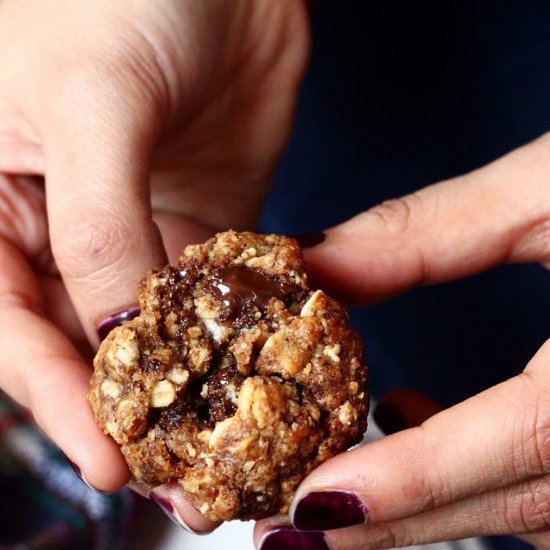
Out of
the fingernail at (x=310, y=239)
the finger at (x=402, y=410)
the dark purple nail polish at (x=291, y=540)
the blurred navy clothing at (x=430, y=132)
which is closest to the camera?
the dark purple nail polish at (x=291, y=540)

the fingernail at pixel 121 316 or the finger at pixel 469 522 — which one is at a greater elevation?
the fingernail at pixel 121 316

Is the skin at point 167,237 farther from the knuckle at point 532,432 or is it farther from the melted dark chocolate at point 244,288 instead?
the melted dark chocolate at point 244,288

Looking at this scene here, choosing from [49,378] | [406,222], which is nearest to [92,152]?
[49,378]

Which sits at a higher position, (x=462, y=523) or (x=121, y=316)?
(x=121, y=316)

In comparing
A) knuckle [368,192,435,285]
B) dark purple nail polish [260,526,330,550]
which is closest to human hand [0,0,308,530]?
dark purple nail polish [260,526,330,550]

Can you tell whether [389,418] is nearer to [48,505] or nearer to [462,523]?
[462,523]

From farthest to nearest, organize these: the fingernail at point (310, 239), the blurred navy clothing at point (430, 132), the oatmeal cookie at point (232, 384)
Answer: the blurred navy clothing at point (430, 132), the fingernail at point (310, 239), the oatmeal cookie at point (232, 384)

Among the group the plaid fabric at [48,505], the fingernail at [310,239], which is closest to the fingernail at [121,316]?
the fingernail at [310,239]
